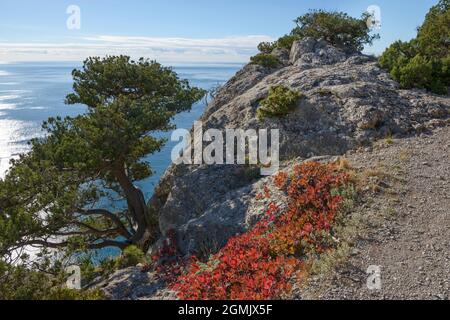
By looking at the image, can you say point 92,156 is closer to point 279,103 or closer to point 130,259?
point 130,259

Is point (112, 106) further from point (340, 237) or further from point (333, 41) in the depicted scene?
point (333, 41)

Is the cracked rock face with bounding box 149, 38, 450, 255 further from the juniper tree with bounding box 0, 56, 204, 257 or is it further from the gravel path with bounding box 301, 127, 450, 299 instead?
the gravel path with bounding box 301, 127, 450, 299

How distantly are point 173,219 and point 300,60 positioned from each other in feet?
50.8

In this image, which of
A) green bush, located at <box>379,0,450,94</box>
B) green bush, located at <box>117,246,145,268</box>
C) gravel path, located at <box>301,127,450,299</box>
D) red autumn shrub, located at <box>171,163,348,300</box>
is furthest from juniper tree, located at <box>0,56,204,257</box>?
green bush, located at <box>379,0,450,94</box>

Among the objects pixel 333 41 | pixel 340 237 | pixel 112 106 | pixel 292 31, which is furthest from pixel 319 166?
pixel 292 31

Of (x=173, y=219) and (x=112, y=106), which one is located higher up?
(x=112, y=106)

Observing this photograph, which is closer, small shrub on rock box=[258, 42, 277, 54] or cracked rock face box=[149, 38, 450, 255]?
cracked rock face box=[149, 38, 450, 255]

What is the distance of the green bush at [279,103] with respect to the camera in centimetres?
1878

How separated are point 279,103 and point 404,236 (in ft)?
34.5

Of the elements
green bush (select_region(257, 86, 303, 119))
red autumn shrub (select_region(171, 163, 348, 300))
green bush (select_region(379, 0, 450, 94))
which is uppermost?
green bush (select_region(379, 0, 450, 94))

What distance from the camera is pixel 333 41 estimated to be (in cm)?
2898

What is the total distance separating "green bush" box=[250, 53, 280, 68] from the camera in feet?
86.8

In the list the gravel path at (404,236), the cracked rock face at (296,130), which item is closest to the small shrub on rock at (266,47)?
the cracked rock face at (296,130)

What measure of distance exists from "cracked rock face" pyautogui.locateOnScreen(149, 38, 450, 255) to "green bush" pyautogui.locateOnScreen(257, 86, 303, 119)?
13.2 inches
